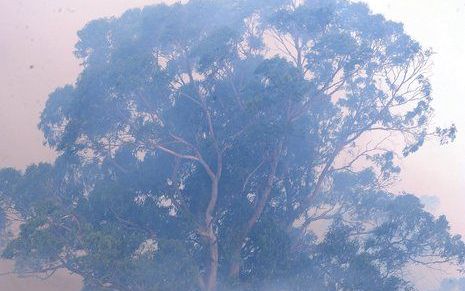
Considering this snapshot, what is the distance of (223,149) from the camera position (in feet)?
47.6

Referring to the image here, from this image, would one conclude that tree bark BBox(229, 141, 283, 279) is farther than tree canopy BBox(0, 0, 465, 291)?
Yes

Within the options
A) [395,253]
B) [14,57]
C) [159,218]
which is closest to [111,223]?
[159,218]

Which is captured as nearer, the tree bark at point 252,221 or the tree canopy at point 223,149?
the tree canopy at point 223,149

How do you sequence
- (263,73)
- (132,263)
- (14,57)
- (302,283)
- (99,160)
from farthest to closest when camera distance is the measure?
(14,57) → (99,160) → (302,283) → (263,73) → (132,263)

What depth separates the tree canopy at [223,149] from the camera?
43.3 feet

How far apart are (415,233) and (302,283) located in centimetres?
318

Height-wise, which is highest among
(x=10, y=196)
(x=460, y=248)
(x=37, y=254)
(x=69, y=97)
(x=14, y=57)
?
(x=14, y=57)

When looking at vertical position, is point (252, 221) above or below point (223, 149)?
below

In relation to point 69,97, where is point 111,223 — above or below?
below

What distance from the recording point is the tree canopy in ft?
43.3

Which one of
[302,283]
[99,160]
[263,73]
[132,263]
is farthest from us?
[99,160]

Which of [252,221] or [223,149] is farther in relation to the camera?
[252,221]

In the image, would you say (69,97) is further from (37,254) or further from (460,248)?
(460,248)

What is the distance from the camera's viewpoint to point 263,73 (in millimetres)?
13148
